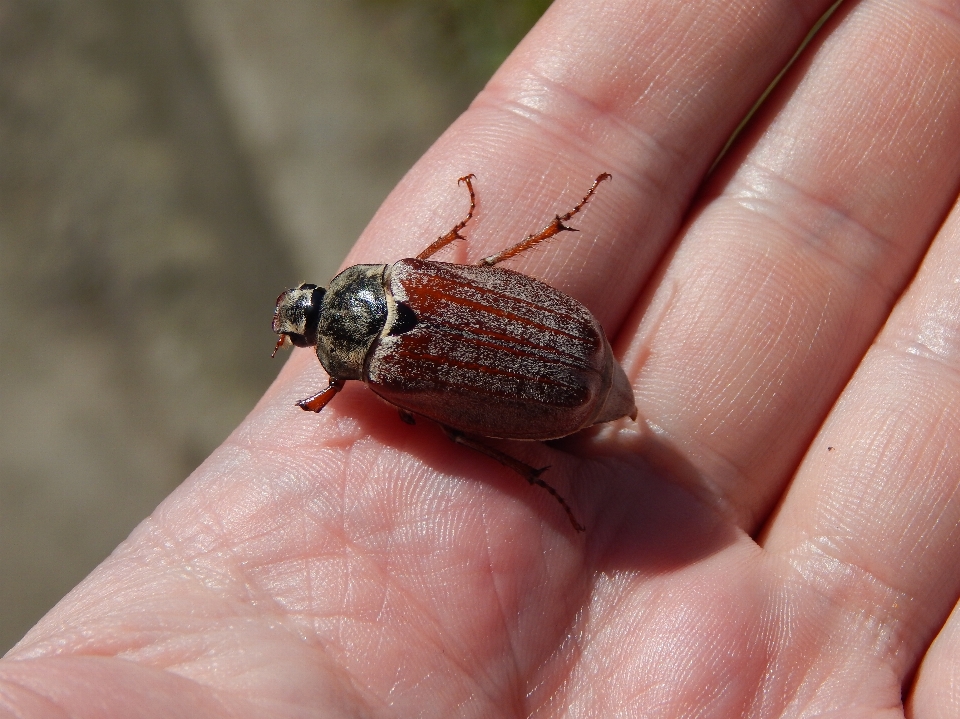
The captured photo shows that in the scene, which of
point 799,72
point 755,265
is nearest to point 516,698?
point 755,265

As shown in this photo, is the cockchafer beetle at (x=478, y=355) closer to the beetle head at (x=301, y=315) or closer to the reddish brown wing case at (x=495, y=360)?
A: the reddish brown wing case at (x=495, y=360)

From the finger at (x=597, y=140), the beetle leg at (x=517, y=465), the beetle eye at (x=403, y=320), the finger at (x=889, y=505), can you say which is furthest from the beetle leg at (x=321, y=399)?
the finger at (x=889, y=505)

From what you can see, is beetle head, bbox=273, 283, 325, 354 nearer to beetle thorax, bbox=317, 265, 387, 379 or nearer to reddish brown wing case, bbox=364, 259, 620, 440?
beetle thorax, bbox=317, 265, 387, 379

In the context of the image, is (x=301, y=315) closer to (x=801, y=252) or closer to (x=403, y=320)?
(x=403, y=320)

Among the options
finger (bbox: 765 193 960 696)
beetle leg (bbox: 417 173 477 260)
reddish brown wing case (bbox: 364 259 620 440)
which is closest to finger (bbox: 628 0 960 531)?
finger (bbox: 765 193 960 696)

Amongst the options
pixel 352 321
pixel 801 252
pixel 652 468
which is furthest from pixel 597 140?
pixel 652 468
